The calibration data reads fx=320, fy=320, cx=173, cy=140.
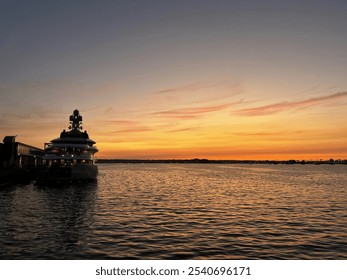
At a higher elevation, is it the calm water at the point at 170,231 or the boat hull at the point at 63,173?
the boat hull at the point at 63,173

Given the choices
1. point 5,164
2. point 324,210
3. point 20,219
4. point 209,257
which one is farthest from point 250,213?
point 5,164

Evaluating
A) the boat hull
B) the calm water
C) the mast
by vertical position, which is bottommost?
the calm water

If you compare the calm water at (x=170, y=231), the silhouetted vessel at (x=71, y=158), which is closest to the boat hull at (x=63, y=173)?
the silhouetted vessel at (x=71, y=158)

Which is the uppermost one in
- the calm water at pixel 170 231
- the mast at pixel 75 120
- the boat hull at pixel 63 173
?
the mast at pixel 75 120

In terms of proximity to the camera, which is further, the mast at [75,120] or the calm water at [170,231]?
the mast at [75,120]

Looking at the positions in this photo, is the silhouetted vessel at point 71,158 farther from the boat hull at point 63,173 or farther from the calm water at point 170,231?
the calm water at point 170,231

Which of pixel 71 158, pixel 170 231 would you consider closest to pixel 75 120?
pixel 71 158

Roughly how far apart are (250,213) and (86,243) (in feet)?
54.6

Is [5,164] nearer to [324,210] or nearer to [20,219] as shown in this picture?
[20,219]

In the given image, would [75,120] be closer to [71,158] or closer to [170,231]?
[71,158]

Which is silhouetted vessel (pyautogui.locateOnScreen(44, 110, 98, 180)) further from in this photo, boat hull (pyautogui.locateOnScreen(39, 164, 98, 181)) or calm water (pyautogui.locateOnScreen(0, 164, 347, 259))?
calm water (pyautogui.locateOnScreen(0, 164, 347, 259))

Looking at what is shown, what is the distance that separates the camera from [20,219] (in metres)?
24.7

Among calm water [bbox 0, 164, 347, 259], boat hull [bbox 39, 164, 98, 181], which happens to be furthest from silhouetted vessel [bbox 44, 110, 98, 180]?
calm water [bbox 0, 164, 347, 259]

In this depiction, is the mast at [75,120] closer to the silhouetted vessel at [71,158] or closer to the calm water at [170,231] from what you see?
the silhouetted vessel at [71,158]
